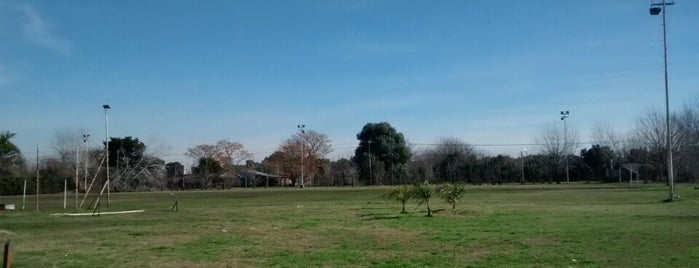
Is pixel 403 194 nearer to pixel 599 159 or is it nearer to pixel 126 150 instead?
pixel 599 159

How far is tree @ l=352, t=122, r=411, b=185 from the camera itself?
114 m

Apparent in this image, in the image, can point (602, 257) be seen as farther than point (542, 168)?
No

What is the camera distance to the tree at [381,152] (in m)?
114

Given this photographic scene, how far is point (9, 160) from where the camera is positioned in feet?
241

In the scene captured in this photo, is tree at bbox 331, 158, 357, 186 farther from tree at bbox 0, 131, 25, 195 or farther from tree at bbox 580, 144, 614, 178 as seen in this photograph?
tree at bbox 0, 131, 25, 195

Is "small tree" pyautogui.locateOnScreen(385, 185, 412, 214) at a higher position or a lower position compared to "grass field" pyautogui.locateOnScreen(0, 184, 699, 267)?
higher

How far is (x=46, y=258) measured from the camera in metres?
14.3

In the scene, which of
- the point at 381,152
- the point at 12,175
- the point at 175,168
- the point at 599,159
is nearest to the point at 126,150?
the point at 12,175

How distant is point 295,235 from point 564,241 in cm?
774

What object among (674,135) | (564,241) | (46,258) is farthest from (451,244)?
(674,135)

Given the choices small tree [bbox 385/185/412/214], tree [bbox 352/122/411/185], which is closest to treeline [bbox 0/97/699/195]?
tree [bbox 352/122/411/185]

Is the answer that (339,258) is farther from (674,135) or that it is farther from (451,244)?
(674,135)

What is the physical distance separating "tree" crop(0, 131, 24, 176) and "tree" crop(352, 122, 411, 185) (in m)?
56.0

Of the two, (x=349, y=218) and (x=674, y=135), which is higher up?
(x=674, y=135)
